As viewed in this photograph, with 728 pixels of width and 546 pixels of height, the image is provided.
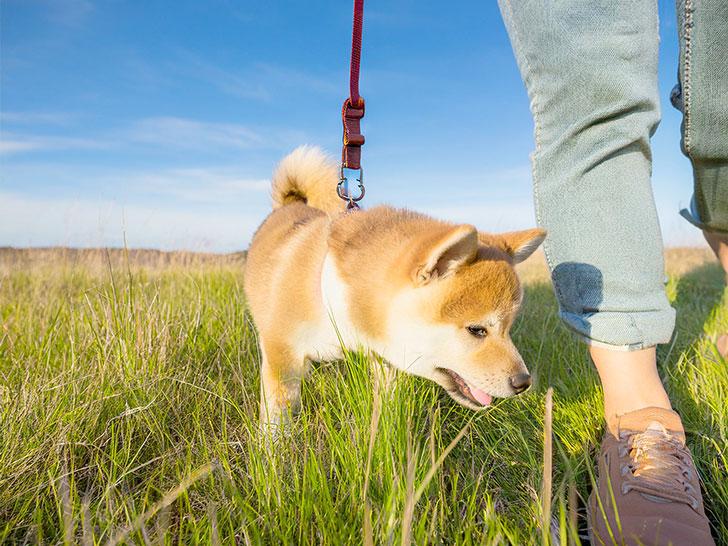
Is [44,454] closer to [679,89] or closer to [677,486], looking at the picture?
[677,486]

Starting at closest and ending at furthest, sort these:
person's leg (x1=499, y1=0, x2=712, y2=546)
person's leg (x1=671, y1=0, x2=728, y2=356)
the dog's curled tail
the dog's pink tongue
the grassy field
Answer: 1. the grassy field
2. person's leg (x1=499, y1=0, x2=712, y2=546)
3. person's leg (x1=671, y1=0, x2=728, y2=356)
4. the dog's pink tongue
5. the dog's curled tail

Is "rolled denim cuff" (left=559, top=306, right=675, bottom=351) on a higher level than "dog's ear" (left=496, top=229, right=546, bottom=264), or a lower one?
lower

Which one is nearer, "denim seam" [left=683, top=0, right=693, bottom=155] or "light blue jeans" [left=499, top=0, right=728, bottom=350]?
"light blue jeans" [left=499, top=0, right=728, bottom=350]

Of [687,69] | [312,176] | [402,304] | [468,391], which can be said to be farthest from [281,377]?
[687,69]

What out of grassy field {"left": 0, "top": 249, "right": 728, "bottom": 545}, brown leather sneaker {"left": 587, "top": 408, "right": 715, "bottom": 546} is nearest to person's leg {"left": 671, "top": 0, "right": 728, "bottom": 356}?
grassy field {"left": 0, "top": 249, "right": 728, "bottom": 545}

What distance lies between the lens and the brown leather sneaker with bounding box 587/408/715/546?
1.17 m

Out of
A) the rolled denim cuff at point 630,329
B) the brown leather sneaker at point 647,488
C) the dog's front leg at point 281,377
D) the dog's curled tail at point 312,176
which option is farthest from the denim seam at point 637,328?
the dog's curled tail at point 312,176

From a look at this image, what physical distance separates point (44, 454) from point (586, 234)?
1.83 metres

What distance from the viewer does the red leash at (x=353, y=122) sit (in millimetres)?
1953

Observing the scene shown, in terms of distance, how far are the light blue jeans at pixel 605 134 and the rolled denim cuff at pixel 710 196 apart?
0.75 ft

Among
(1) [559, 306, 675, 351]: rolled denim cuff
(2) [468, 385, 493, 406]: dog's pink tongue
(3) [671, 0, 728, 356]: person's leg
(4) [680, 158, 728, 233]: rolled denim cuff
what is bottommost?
(2) [468, 385, 493, 406]: dog's pink tongue

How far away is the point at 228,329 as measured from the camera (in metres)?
2.62

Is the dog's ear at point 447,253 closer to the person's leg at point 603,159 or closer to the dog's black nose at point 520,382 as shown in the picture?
the person's leg at point 603,159

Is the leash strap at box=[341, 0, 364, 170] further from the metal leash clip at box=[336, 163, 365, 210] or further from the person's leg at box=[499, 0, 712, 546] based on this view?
the person's leg at box=[499, 0, 712, 546]
